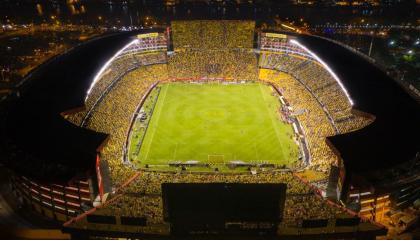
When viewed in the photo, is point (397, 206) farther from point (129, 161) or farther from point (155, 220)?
point (129, 161)

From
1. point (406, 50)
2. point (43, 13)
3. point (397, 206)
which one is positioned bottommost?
point (397, 206)

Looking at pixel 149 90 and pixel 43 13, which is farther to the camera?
pixel 43 13

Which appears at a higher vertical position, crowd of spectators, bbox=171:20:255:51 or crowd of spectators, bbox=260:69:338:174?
crowd of spectators, bbox=171:20:255:51

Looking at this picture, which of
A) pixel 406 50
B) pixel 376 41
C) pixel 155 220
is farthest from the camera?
pixel 376 41

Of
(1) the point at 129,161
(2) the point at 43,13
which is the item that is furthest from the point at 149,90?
(2) the point at 43,13

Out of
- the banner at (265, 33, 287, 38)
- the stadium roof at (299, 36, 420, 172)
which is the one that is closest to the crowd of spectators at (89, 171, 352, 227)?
the stadium roof at (299, 36, 420, 172)

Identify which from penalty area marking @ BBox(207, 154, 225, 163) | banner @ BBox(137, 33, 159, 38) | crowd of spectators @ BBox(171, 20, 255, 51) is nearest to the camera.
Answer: penalty area marking @ BBox(207, 154, 225, 163)

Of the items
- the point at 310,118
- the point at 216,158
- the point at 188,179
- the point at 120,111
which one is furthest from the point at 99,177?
the point at 310,118

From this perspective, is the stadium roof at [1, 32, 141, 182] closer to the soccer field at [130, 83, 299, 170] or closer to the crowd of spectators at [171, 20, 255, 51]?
the soccer field at [130, 83, 299, 170]
